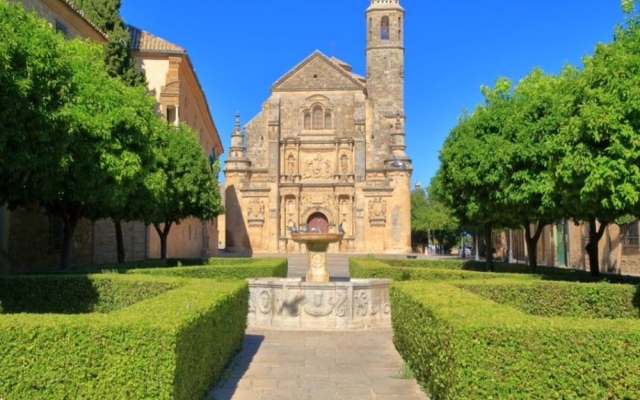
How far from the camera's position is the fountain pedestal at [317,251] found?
587 inches

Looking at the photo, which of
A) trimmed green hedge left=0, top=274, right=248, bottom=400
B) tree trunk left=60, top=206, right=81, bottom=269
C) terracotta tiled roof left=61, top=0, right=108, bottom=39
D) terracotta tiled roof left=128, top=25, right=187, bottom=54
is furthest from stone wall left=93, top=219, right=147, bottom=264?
trimmed green hedge left=0, top=274, right=248, bottom=400

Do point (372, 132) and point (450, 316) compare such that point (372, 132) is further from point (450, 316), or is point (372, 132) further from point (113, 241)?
point (450, 316)

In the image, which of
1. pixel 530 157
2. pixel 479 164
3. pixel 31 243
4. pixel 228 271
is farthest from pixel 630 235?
pixel 31 243

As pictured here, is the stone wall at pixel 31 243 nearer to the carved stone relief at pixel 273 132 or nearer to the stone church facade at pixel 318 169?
the stone church facade at pixel 318 169

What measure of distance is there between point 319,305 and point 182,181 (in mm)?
11988

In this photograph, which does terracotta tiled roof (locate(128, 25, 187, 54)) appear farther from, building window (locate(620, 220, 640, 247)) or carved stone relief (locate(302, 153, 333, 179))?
building window (locate(620, 220, 640, 247))

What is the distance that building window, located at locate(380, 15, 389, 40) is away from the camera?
50.5m

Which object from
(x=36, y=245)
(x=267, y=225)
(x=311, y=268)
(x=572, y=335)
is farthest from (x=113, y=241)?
(x=572, y=335)

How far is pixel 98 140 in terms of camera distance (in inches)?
511

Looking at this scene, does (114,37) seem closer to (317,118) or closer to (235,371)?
(235,371)

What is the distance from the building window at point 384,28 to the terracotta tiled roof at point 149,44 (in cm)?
2540

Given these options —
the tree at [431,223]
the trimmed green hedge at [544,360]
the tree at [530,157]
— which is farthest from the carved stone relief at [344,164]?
the trimmed green hedge at [544,360]

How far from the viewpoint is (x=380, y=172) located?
44.6 meters

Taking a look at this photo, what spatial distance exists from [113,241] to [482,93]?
52.1 ft
